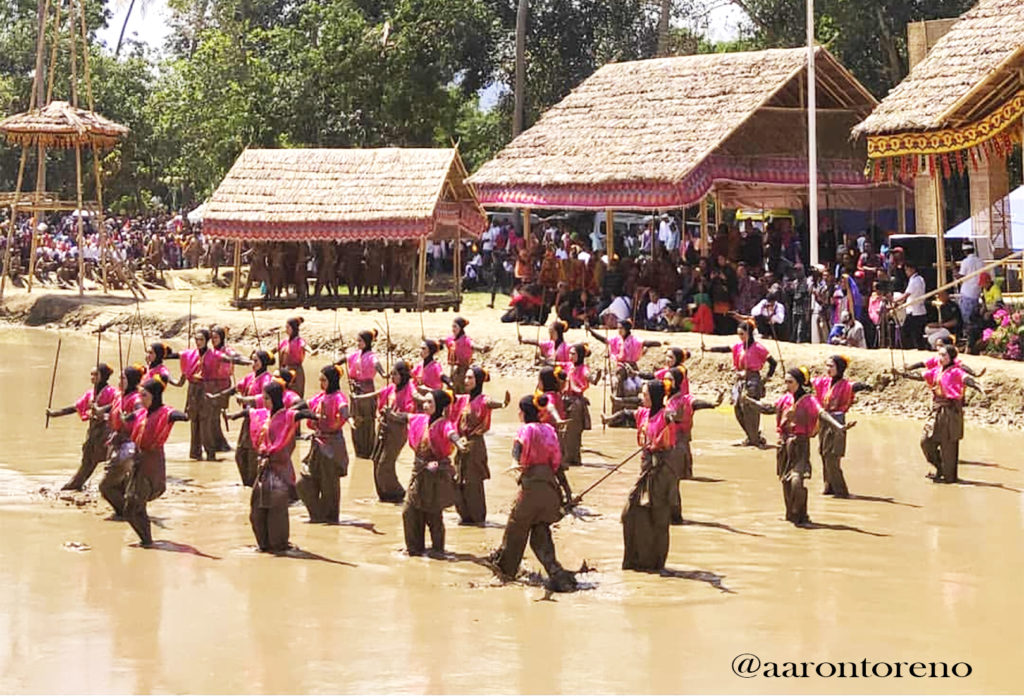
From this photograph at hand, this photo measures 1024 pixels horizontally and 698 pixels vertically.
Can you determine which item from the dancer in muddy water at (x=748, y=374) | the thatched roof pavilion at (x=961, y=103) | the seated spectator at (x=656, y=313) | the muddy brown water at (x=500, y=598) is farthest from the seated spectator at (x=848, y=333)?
the muddy brown water at (x=500, y=598)

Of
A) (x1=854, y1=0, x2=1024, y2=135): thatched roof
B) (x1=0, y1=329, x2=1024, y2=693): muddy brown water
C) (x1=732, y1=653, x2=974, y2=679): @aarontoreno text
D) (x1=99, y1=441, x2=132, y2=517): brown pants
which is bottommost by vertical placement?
(x1=732, y1=653, x2=974, y2=679): @aarontoreno text

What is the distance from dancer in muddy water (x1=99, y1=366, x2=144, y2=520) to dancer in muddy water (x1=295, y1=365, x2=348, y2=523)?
136cm

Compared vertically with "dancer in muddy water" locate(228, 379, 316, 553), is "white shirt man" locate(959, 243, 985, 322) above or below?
above

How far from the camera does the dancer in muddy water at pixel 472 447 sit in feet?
44.8

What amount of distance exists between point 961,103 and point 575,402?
24.5 feet

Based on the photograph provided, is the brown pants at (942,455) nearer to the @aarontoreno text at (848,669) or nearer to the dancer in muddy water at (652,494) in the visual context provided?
the dancer in muddy water at (652,494)

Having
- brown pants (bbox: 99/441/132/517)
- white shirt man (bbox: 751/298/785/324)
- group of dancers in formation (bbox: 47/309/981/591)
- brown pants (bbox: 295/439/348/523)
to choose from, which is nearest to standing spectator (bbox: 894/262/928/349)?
white shirt man (bbox: 751/298/785/324)

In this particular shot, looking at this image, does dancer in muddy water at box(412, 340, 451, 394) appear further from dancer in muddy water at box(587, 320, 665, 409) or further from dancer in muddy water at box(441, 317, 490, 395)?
dancer in muddy water at box(587, 320, 665, 409)

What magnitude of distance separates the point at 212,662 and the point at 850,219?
23650 millimetres

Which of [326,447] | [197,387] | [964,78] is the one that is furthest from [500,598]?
[964,78]

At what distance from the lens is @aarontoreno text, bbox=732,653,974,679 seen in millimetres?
10141

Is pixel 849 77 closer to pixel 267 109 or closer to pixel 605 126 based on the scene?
pixel 605 126

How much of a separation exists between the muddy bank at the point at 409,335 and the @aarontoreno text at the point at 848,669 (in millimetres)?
9582

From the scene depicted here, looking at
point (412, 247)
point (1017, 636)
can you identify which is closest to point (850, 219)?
point (412, 247)
